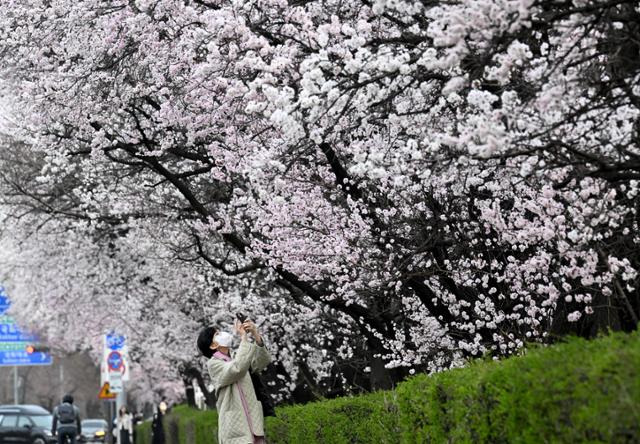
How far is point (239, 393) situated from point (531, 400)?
502 centimetres

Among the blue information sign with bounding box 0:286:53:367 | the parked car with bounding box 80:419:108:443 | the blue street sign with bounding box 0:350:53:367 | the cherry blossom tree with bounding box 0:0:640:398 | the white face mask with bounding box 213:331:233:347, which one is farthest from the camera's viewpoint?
the blue street sign with bounding box 0:350:53:367

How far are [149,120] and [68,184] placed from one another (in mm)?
6083

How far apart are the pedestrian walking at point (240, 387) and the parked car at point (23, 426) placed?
28232 millimetres

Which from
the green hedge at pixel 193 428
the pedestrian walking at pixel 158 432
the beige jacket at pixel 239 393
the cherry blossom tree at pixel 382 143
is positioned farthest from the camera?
the pedestrian walking at pixel 158 432

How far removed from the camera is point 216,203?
63.1ft

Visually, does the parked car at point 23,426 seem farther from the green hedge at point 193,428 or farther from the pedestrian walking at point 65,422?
the pedestrian walking at point 65,422

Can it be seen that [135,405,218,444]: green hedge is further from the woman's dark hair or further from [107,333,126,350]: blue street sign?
the woman's dark hair

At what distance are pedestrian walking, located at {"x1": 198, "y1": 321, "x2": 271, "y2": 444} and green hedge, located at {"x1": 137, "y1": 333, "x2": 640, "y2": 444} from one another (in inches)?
43.6

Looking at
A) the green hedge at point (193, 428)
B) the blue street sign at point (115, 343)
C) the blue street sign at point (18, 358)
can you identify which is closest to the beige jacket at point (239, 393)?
the green hedge at point (193, 428)

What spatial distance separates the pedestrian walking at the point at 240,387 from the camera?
11.1 m

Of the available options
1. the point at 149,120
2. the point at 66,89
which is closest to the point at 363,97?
the point at 66,89

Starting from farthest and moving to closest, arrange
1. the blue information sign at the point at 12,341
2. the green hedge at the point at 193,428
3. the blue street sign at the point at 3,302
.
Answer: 1. the blue information sign at the point at 12,341
2. the blue street sign at the point at 3,302
3. the green hedge at the point at 193,428

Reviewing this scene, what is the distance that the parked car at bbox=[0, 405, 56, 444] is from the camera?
38.5 meters

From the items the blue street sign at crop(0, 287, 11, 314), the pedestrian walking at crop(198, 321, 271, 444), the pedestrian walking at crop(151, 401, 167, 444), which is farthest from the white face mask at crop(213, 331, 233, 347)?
the blue street sign at crop(0, 287, 11, 314)
